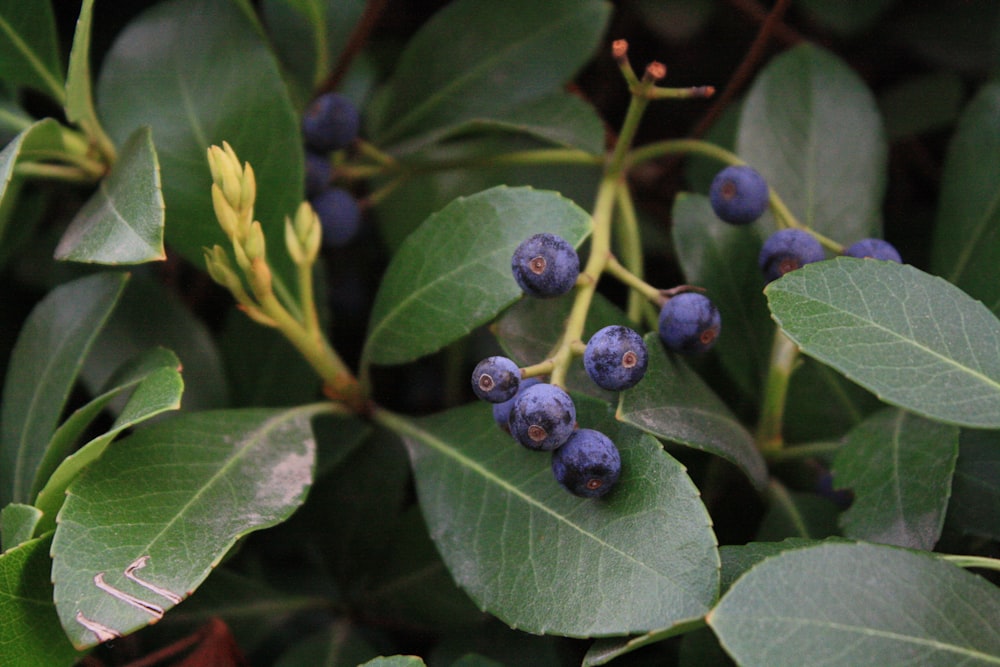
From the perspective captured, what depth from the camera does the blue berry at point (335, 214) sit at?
3.81 ft

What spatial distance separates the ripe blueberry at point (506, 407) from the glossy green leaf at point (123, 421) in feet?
0.92

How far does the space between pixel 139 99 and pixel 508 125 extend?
1.45 ft

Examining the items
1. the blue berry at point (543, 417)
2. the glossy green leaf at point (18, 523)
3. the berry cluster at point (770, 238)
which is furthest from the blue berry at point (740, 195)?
the glossy green leaf at point (18, 523)

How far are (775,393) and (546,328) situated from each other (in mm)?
282

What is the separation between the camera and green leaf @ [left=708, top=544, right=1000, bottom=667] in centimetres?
61

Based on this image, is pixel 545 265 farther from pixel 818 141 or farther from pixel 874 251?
pixel 818 141

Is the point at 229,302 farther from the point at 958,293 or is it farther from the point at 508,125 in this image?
the point at 958,293

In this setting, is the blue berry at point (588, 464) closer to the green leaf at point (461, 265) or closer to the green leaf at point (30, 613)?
the green leaf at point (461, 265)

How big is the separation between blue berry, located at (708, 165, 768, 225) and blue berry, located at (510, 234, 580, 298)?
24 centimetres

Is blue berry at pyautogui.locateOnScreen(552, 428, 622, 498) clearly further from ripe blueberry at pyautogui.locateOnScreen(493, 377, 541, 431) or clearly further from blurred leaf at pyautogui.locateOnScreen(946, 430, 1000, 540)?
blurred leaf at pyautogui.locateOnScreen(946, 430, 1000, 540)

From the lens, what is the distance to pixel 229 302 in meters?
1.40

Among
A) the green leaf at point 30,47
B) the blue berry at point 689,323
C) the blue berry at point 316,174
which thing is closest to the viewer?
the blue berry at point 689,323

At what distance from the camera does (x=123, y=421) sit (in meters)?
0.76

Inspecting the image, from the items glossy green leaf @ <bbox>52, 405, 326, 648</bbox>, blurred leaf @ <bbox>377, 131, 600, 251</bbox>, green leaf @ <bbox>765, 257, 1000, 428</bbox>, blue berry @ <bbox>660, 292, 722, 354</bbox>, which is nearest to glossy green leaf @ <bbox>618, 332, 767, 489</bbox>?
blue berry @ <bbox>660, 292, 722, 354</bbox>
